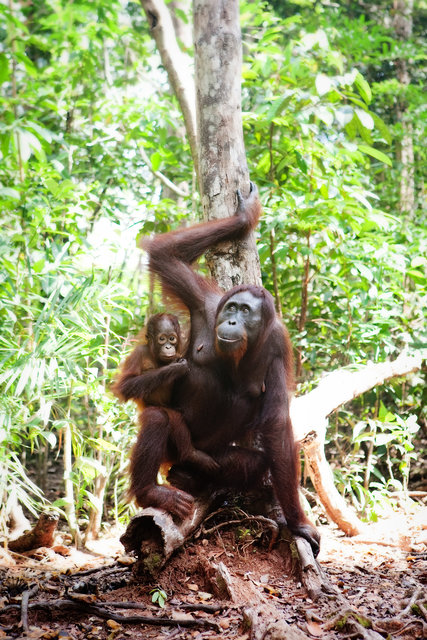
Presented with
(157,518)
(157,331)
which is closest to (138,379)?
(157,331)

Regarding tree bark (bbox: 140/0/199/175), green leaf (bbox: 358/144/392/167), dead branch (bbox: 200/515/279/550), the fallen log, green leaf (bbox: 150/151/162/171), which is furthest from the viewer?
green leaf (bbox: 150/151/162/171)

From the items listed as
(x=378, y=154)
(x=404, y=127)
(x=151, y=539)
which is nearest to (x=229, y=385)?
(x=151, y=539)

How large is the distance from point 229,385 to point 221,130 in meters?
1.58

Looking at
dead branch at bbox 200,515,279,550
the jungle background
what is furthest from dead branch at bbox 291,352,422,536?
dead branch at bbox 200,515,279,550

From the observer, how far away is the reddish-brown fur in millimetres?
3432

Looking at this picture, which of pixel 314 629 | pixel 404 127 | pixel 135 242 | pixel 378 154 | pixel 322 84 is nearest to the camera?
pixel 314 629

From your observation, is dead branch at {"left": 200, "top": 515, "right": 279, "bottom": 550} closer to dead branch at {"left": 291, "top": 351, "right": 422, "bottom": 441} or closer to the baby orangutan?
the baby orangutan

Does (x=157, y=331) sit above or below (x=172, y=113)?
below

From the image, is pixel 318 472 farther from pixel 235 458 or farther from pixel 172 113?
pixel 172 113

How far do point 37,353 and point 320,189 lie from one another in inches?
99.0

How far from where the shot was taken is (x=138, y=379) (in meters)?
3.52

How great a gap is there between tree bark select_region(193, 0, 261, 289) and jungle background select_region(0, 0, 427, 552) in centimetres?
38

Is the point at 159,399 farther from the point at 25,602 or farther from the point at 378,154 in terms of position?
the point at 378,154

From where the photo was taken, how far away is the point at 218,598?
9.44ft
